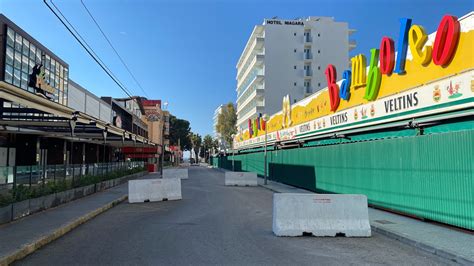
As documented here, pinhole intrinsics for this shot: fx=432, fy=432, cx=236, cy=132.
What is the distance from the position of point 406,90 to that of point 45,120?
598 inches

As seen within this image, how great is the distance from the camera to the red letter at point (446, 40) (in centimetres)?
1245

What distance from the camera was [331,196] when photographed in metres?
10.1

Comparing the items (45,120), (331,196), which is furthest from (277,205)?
(45,120)

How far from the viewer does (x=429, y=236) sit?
362 inches

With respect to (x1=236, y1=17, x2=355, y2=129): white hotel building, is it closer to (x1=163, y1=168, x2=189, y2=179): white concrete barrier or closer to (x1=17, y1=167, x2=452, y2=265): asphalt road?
(x1=163, y1=168, x2=189, y2=179): white concrete barrier

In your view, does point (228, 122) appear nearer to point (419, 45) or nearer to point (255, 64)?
point (255, 64)

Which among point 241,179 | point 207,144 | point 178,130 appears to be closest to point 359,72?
point 241,179

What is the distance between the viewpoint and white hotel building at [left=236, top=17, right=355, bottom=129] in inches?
2985

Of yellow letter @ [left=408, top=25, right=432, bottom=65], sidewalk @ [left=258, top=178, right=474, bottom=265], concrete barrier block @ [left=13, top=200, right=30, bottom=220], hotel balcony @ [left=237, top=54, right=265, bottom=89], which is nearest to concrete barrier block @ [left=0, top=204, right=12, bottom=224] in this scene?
concrete barrier block @ [left=13, top=200, right=30, bottom=220]

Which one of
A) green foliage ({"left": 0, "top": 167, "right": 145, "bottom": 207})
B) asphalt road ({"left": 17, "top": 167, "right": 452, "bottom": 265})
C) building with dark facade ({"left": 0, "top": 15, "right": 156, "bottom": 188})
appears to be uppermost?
building with dark facade ({"left": 0, "top": 15, "right": 156, "bottom": 188})

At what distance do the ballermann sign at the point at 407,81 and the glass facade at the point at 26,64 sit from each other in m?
16.9

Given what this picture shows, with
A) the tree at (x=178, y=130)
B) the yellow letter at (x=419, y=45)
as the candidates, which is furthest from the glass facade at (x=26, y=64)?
the tree at (x=178, y=130)

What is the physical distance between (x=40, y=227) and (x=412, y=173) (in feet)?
32.5

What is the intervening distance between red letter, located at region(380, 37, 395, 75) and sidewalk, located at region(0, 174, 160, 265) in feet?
38.4
